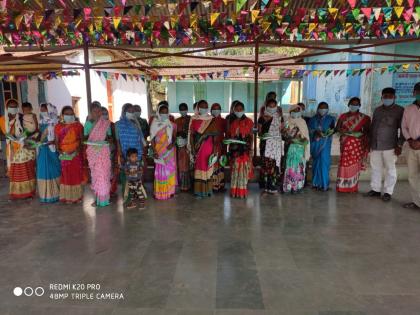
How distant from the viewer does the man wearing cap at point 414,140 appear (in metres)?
4.64

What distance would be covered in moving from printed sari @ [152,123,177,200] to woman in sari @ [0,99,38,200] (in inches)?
76.0

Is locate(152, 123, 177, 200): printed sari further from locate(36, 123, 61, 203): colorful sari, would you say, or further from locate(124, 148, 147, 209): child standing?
locate(36, 123, 61, 203): colorful sari

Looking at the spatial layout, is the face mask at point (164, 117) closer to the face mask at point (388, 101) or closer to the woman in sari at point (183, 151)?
the woman in sari at point (183, 151)

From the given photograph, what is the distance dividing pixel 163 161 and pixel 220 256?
7.07 ft

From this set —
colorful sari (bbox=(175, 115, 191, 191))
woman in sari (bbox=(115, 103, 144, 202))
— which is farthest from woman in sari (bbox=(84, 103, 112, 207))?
colorful sari (bbox=(175, 115, 191, 191))

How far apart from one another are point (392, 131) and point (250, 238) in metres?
2.90

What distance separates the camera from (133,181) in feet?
16.2

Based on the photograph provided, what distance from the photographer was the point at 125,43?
274 inches

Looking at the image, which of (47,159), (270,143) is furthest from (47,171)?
(270,143)

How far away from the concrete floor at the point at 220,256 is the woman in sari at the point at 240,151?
0.90 feet

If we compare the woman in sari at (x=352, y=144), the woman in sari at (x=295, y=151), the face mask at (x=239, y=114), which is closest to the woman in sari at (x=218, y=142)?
the face mask at (x=239, y=114)

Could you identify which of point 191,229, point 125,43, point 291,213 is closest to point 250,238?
point 191,229

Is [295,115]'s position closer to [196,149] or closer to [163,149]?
[196,149]

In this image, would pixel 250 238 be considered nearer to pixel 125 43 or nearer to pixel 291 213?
pixel 291 213
